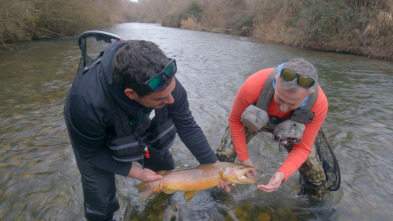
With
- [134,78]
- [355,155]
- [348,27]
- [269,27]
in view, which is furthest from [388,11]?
[134,78]

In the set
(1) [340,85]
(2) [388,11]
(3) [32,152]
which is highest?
(2) [388,11]

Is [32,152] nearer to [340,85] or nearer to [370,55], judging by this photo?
[340,85]

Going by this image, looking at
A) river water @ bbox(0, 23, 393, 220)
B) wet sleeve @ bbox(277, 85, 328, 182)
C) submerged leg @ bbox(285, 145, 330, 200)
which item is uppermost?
wet sleeve @ bbox(277, 85, 328, 182)

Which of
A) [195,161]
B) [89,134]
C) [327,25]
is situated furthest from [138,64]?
[327,25]

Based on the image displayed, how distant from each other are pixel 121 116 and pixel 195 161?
8.17 ft

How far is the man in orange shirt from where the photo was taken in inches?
95.0

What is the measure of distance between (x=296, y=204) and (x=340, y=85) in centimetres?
709

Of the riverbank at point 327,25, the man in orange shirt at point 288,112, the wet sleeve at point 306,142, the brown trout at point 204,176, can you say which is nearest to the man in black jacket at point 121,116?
the brown trout at point 204,176

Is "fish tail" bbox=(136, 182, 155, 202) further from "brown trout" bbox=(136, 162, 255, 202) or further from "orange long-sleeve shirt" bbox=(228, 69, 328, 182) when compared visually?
"orange long-sleeve shirt" bbox=(228, 69, 328, 182)

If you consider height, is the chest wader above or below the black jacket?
below

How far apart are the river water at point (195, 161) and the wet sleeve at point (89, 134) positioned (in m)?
1.03

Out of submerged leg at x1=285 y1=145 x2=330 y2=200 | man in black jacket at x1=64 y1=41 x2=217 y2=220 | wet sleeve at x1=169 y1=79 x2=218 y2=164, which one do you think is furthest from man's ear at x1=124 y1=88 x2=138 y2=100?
submerged leg at x1=285 y1=145 x2=330 y2=200

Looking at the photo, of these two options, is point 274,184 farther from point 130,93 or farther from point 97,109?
point 97,109

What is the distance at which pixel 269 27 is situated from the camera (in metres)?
23.0
